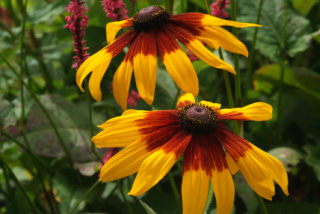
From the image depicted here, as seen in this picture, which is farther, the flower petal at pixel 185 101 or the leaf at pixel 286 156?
the leaf at pixel 286 156

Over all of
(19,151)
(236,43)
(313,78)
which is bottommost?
(19,151)

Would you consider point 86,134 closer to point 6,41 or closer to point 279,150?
point 6,41

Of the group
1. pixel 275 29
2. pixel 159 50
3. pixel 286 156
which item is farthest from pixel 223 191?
pixel 275 29

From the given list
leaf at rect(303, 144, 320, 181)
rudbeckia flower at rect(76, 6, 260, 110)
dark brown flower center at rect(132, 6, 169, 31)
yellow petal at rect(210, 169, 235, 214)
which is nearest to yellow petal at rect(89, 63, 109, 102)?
rudbeckia flower at rect(76, 6, 260, 110)

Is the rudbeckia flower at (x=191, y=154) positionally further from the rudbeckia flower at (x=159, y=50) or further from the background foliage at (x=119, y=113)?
the background foliage at (x=119, y=113)

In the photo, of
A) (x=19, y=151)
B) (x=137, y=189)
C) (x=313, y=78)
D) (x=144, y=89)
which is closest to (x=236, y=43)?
(x=144, y=89)

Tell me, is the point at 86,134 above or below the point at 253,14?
below

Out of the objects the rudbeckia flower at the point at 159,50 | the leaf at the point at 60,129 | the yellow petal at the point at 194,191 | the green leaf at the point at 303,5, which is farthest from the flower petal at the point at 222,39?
the green leaf at the point at 303,5
